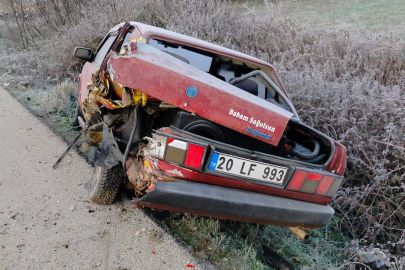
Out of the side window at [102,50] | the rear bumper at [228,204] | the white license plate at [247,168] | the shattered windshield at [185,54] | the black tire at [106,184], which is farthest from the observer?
the side window at [102,50]

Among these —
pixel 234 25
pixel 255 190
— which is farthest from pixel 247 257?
pixel 234 25

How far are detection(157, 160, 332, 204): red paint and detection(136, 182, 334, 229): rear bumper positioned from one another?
4cm

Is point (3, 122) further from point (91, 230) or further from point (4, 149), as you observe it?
point (91, 230)

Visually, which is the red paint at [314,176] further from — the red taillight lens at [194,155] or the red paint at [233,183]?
the red taillight lens at [194,155]

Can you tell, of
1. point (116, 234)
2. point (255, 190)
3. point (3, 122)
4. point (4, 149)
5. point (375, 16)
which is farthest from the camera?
point (375, 16)

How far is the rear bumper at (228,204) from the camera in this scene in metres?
2.32

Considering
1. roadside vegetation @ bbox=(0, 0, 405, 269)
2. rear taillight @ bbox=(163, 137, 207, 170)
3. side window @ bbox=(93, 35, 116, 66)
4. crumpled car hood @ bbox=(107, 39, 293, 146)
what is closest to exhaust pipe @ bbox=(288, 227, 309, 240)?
roadside vegetation @ bbox=(0, 0, 405, 269)

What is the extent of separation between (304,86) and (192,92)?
3.15m

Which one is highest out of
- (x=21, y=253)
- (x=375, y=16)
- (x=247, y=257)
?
(x=375, y=16)

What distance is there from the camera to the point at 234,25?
8.33m

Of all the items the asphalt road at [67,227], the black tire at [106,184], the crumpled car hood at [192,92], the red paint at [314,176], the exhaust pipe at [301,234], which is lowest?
the asphalt road at [67,227]

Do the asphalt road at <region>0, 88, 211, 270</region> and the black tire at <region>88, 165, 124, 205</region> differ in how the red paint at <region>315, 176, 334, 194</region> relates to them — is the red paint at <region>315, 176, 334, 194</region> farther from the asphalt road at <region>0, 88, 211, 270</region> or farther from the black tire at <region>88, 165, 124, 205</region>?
the black tire at <region>88, 165, 124, 205</region>

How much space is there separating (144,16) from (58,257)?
7731 mm

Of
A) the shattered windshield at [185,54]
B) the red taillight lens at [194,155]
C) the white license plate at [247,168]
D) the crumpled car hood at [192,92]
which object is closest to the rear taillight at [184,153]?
the red taillight lens at [194,155]
